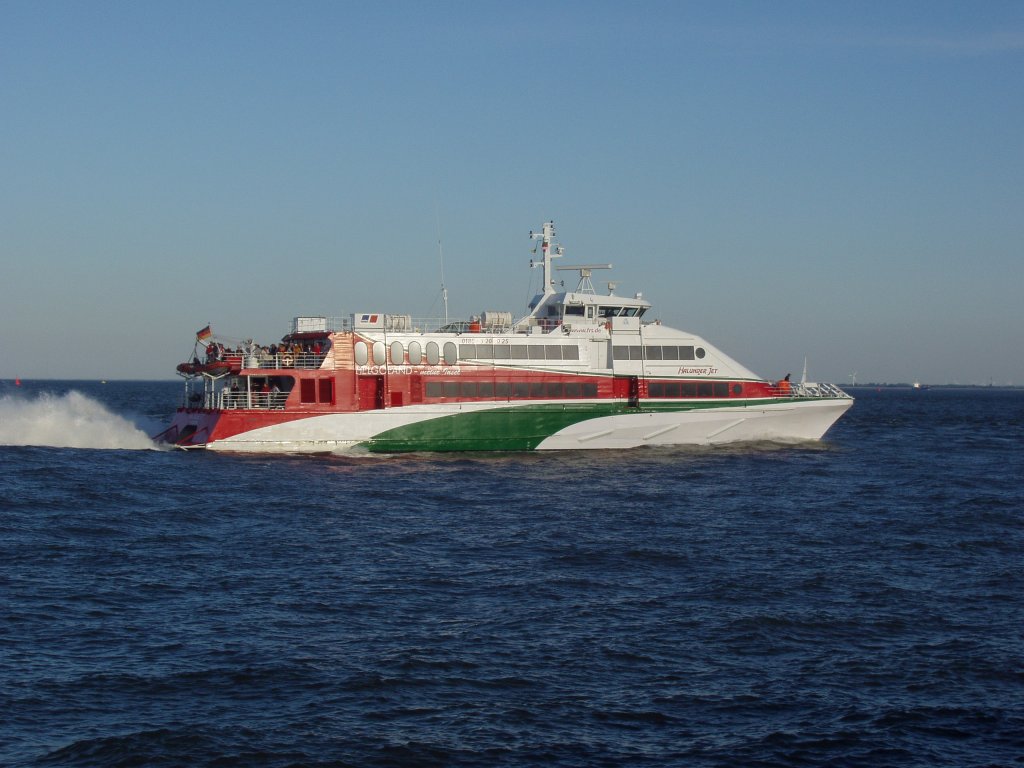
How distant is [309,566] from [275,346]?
24129 millimetres

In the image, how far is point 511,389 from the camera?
45906 mm

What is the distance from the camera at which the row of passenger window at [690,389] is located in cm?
4709

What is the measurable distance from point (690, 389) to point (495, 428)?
9.56 m

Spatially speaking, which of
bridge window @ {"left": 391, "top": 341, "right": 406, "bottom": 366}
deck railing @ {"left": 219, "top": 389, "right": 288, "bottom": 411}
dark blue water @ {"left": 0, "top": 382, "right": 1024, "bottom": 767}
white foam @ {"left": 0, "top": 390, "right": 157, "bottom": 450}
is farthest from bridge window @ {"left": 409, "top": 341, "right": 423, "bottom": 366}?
white foam @ {"left": 0, "top": 390, "right": 157, "bottom": 450}

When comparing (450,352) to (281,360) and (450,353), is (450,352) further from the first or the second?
(281,360)

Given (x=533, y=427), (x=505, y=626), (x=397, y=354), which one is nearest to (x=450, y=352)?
(x=397, y=354)

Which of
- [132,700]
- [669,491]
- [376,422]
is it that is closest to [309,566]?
[132,700]

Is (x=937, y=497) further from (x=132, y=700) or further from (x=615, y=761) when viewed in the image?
(x=132, y=700)

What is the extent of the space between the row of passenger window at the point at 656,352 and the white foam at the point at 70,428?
72.6 feet

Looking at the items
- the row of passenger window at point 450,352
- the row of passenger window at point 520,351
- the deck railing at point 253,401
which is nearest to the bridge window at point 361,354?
the row of passenger window at point 450,352

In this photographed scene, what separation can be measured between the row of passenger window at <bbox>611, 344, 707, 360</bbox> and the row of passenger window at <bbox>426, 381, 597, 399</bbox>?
7.00ft

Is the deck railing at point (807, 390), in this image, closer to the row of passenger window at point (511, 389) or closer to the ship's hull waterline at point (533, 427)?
the ship's hull waterline at point (533, 427)

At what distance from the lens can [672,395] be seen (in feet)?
155

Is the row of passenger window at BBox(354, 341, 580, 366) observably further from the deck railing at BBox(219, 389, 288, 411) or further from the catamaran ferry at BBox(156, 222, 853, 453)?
the deck railing at BBox(219, 389, 288, 411)
